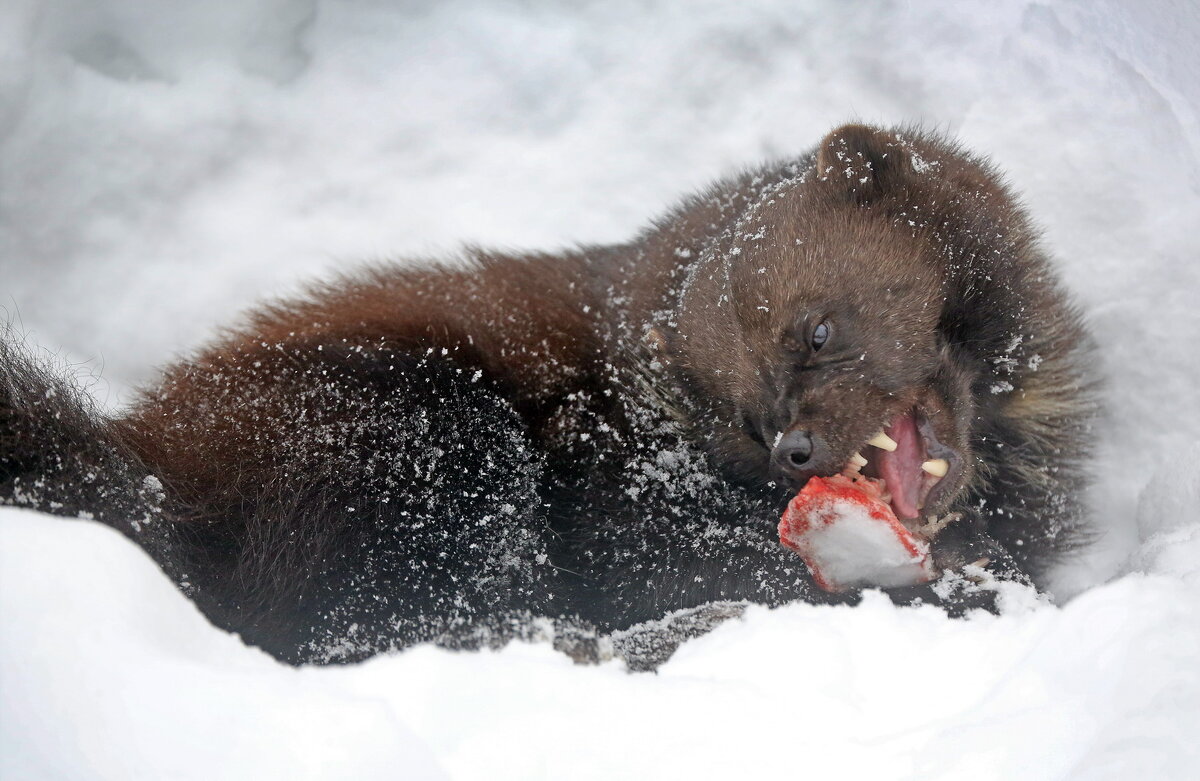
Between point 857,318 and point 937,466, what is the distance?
470 millimetres

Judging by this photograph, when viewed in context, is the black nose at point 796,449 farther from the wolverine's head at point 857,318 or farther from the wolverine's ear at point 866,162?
the wolverine's ear at point 866,162

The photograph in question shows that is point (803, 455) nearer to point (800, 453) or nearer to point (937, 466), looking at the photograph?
point (800, 453)

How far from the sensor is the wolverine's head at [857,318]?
98.0 inches

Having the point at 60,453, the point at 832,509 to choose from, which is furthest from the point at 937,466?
the point at 60,453

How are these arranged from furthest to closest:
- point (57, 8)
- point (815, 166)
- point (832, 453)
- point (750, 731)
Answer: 1. point (57, 8)
2. point (815, 166)
3. point (832, 453)
4. point (750, 731)

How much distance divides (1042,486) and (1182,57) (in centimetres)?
153

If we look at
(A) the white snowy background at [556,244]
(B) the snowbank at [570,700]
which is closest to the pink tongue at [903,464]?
(A) the white snowy background at [556,244]

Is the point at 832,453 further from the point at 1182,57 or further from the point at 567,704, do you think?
the point at 1182,57

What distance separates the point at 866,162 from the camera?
8.86 ft

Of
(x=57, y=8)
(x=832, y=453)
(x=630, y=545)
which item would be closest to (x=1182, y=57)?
(x=832, y=453)

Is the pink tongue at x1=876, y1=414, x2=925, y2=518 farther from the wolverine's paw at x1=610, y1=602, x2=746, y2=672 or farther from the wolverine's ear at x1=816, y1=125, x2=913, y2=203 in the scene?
the wolverine's ear at x1=816, y1=125, x2=913, y2=203

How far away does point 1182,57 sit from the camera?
10.1 ft

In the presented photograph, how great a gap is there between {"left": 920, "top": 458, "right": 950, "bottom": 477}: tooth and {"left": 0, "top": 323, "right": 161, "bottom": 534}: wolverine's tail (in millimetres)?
2155

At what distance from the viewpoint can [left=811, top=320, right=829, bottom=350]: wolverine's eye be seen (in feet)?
8.38
